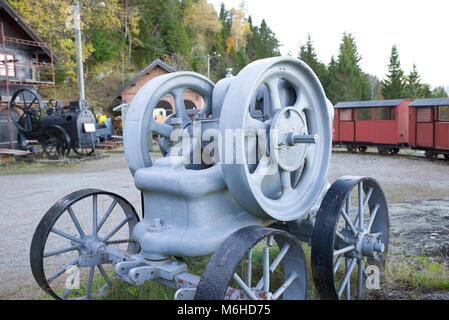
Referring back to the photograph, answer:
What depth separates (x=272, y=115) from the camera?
9.50 ft

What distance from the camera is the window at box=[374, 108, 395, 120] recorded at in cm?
1619

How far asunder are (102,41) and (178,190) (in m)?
35.2

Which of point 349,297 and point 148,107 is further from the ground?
point 148,107

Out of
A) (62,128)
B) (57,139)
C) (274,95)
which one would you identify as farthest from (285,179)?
(57,139)

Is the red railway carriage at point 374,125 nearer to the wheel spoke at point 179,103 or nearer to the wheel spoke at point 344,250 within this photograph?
the wheel spoke at point 344,250

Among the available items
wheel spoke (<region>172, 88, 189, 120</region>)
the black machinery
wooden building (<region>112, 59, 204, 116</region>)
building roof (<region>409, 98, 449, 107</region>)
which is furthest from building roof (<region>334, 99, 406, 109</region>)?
wheel spoke (<region>172, 88, 189, 120</region>)

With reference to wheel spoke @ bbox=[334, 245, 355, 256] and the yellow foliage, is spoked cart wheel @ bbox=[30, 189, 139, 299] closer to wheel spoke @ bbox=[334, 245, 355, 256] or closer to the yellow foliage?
wheel spoke @ bbox=[334, 245, 355, 256]

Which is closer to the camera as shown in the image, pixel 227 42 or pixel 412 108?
pixel 412 108

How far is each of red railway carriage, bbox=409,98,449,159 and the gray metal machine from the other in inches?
469

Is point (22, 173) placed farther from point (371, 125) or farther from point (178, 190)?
point (371, 125)

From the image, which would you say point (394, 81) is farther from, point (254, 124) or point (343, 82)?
point (254, 124)

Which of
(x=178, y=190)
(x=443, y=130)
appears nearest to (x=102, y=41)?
(x=443, y=130)
